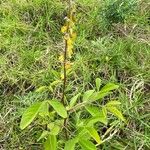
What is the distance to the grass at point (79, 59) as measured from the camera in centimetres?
207

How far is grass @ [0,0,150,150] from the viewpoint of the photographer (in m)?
2.07

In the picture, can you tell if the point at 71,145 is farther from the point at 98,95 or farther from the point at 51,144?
the point at 98,95

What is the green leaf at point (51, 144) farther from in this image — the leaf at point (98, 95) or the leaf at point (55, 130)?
the leaf at point (98, 95)

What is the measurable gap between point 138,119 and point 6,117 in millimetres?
700

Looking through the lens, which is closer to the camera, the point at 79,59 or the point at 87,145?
the point at 87,145

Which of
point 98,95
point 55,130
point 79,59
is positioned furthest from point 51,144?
point 79,59

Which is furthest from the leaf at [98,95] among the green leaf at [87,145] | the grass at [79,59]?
the grass at [79,59]

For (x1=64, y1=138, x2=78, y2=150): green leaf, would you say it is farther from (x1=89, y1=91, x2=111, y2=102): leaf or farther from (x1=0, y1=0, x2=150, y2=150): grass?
(x1=0, y1=0, x2=150, y2=150): grass

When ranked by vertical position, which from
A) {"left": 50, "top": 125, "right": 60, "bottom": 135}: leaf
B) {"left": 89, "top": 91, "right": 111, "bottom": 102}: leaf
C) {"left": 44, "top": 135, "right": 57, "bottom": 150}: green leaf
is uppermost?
{"left": 89, "top": 91, "right": 111, "bottom": 102}: leaf

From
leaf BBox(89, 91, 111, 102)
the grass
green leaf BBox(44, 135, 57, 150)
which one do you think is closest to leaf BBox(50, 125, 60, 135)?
green leaf BBox(44, 135, 57, 150)

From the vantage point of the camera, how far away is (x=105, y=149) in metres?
1.98

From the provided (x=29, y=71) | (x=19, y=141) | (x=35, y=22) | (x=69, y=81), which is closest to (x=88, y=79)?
(x=69, y=81)

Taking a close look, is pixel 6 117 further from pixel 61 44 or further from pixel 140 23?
pixel 140 23

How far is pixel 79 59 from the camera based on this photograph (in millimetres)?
2371
